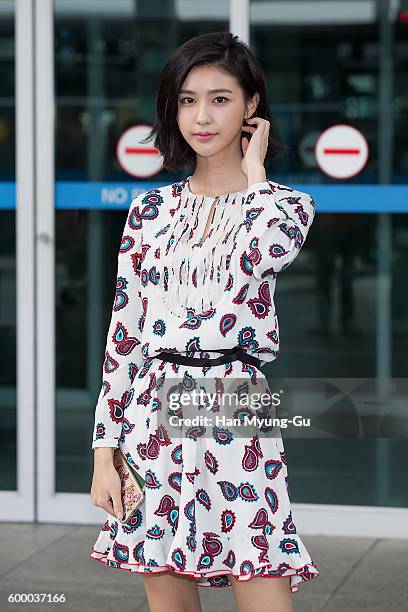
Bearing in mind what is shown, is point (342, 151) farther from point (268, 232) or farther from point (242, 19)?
point (268, 232)

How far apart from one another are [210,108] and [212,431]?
2.42 ft

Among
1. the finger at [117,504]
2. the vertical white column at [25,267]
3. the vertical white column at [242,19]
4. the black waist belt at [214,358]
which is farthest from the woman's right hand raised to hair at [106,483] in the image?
the vertical white column at [242,19]

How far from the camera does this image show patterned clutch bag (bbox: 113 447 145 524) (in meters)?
2.60

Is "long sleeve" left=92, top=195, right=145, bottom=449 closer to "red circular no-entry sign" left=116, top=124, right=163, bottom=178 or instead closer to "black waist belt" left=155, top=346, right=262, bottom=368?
"black waist belt" left=155, top=346, right=262, bottom=368

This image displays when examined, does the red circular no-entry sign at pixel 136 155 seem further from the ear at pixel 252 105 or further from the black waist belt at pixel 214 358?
the black waist belt at pixel 214 358

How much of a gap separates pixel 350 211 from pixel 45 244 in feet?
4.82

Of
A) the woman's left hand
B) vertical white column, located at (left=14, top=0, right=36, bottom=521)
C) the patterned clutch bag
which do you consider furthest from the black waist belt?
vertical white column, located at (left=14, top=0, right=36, bottom=521)

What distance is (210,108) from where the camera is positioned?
2680 millimetres

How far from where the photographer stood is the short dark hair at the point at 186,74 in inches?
105

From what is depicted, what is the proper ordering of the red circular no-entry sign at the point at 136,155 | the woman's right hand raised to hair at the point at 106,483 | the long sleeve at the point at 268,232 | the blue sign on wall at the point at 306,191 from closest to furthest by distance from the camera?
the long sleeve at the point at 268,232 → the woman's right hand raised to hair at the point at 106,483 → the blue sign on wall at the point at 306,191 → the red circular no-entry sign at the point at 136,155

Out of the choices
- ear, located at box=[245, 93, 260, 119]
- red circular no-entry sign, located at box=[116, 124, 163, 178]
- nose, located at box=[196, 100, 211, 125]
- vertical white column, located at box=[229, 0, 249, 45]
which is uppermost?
vertical white column, located at box=[229, 0, 249, 45]

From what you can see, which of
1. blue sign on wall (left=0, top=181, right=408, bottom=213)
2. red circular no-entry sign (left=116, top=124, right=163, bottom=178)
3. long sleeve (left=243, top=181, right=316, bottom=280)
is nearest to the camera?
long sleeve (left=243, top=181, right=316, bottom=280)

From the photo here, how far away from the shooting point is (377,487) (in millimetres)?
5668

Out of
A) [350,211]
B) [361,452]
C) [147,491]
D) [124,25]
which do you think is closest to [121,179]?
[124,25]
